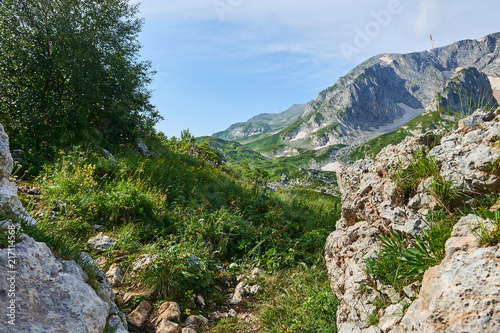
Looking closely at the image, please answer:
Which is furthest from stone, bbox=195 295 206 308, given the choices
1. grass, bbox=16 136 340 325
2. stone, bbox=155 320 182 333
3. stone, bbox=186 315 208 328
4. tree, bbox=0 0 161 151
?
tree, bbox=0 0 161 151

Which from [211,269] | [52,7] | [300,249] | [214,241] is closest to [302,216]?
[300,249]

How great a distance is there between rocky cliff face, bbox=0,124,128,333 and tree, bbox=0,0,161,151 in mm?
8405

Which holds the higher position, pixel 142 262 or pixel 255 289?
pixel 142 262

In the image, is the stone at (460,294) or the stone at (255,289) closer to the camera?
the stone at (460,294)

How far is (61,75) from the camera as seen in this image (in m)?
11.8

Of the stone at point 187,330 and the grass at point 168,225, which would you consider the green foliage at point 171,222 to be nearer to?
the grass at point 168,225

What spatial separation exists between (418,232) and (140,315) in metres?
4.48

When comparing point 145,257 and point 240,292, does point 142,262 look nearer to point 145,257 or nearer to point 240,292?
point 145,257

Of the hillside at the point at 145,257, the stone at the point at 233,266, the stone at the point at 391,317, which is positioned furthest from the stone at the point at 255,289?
the stone at the point at 391,317

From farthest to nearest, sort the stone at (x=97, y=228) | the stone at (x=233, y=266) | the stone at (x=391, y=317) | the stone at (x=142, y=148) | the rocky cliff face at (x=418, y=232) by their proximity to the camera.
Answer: the stone at (x=142, y=148) < the stone at (x=233, y=266) < the stone at (x=97, y=228) < the stone at (x=391, y=317) < the rocky cliff face at (x=418, y=232)

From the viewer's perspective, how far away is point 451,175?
348 cm

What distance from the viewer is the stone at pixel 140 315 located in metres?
4.31

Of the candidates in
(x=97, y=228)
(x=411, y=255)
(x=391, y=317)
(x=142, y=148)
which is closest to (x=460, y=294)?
(x=411, y=255)

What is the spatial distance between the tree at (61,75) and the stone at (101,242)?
6.08m
